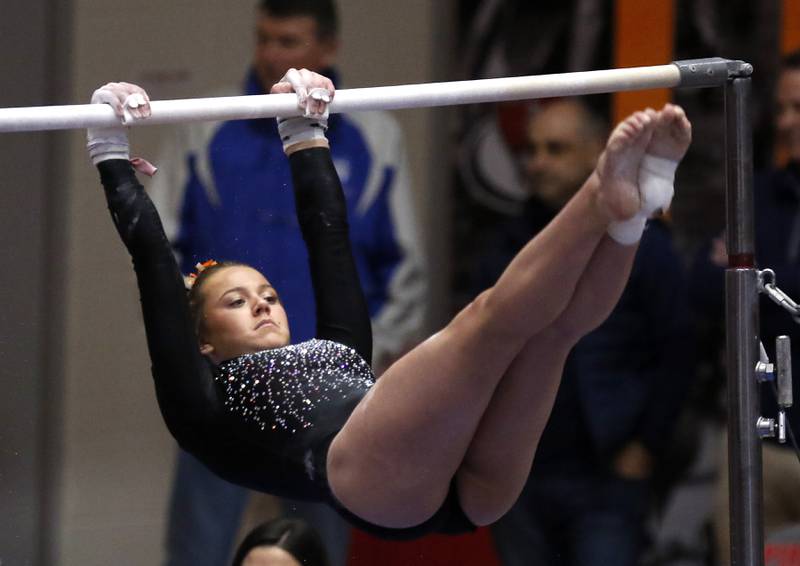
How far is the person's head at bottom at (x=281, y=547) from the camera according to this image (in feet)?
9.02

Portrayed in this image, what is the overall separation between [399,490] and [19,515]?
1.22 m

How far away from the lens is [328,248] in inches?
106

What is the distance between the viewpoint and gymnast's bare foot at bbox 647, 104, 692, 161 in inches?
80.6

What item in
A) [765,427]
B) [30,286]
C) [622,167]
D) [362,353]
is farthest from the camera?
[30,286]

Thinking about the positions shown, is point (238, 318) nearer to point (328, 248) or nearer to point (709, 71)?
point (328, 248)

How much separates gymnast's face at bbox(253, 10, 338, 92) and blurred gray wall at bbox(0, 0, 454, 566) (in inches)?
21.7

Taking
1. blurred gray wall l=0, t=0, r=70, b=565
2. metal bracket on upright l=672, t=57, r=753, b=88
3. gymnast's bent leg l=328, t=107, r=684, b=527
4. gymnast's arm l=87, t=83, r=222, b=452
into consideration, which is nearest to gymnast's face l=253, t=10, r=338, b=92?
gymnast's arm l=87, t=83, r=222, b=452

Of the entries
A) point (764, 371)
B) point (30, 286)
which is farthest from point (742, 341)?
point (30, 286)

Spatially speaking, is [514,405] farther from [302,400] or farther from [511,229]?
[511,229]

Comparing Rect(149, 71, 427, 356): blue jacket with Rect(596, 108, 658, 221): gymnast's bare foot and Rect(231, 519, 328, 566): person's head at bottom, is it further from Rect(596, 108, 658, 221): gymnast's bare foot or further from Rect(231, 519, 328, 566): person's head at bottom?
Rect(596, 108, 658, 221): gymnast's bare foot

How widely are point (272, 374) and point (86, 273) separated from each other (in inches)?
43.2

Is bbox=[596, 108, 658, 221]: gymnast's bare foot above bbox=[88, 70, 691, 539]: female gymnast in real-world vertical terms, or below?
above

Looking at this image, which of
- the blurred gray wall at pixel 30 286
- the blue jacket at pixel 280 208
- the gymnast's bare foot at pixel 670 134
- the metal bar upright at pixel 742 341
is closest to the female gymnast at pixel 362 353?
the gymnast's bare foot at pixel 670 134

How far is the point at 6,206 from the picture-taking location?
3473 mm
